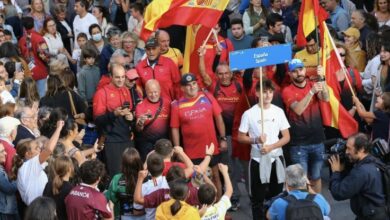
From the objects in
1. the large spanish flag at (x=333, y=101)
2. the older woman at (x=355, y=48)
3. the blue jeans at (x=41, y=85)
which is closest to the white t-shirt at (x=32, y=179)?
the large spanish flag at (x=333, y=101)

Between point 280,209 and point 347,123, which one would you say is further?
point 347,123

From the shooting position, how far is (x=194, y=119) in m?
12.4

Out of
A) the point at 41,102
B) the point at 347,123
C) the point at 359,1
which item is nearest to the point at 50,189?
the point at 41,102

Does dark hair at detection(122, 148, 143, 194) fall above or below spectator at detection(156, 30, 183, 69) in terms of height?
below

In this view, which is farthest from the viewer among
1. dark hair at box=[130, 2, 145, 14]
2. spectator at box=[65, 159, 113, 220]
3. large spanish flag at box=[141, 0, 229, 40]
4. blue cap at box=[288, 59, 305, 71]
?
dark hair at box=[130, 2, 145, 14]

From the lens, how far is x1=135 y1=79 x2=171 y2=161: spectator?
12547mm

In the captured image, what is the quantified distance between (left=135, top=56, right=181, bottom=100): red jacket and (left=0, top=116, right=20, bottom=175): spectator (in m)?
2.13

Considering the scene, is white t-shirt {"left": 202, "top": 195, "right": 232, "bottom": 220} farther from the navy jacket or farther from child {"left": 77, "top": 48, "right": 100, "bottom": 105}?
child {"left": 77, "top": 48, "right": 100, "bottom": 105}

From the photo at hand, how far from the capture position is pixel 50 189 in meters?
10.2

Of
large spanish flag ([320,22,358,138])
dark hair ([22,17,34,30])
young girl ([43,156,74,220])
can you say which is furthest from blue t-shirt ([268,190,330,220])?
dark hair ([22,17,34,30])

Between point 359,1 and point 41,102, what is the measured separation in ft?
23.3

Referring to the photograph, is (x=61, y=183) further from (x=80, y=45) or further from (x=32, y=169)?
(x=80, y=45)

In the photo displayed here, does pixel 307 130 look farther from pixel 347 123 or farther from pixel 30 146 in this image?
pixel 30 146

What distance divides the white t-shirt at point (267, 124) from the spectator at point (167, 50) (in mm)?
2157
